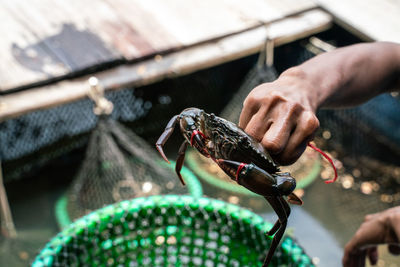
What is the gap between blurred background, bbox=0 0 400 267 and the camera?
262cm

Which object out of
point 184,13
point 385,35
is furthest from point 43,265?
point 385,35

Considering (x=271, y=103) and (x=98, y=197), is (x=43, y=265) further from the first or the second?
(x=98, y=197)

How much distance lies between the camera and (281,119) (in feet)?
3.87

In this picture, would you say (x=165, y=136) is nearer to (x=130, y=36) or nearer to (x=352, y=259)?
(x=352, y=259)

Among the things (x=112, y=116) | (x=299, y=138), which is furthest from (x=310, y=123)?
(x=112, y=116)

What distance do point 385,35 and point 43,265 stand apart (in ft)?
8.33

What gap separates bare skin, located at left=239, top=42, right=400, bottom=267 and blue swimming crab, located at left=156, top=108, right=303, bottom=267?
0.17ft

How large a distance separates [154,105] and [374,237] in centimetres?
226

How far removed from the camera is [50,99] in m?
2.38

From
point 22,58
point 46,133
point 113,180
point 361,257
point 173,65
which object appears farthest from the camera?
point 46,133

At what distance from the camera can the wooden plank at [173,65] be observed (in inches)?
93.1

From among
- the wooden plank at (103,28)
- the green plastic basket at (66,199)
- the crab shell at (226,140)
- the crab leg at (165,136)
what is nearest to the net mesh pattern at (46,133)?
the green plastic basket at (66,199)

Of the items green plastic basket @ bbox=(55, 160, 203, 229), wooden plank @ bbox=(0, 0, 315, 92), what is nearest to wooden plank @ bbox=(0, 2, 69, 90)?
wooden plank @ bbox=(0, 0, 315, 92)

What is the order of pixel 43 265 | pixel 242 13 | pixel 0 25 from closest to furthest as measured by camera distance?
pixel 43 265 < pixel 0 25 < pixel 242 13
